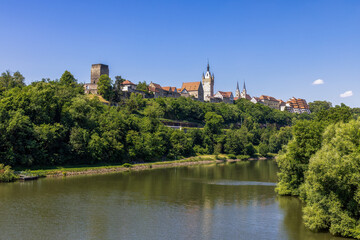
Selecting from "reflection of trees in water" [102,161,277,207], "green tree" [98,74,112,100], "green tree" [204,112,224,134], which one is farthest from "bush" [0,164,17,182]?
"green tree" [204,112,224,134]

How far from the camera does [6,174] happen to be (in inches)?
1641

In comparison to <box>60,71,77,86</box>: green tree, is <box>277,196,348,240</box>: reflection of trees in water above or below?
below

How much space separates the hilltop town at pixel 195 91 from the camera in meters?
107

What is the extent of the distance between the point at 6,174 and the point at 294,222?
35.1m

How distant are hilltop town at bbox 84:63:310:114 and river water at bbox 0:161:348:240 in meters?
62.3

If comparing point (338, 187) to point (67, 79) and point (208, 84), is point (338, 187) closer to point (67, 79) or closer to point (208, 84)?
point (67, 79)

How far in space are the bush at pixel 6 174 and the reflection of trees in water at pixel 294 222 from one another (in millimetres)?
33262

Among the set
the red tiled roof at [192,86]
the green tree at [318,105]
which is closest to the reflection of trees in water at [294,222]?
the red tiled roof at [192,86]

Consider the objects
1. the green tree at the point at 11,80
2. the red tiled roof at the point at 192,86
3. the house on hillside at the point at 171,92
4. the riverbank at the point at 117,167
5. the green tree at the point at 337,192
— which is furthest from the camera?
the red tiled roof at the point at 192,86

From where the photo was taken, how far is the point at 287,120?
144625 millimetres

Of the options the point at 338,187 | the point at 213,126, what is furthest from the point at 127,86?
the point at 338,187

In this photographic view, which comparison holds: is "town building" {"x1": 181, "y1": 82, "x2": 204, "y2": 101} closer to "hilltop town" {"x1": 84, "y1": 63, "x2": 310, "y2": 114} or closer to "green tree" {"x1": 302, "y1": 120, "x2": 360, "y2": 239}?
"hilltop town" {"x1": 84, "y1": 63, "x2": 310, "y2": 114}

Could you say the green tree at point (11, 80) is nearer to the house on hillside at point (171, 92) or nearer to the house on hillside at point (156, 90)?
the house on hillside at point (156, 90)

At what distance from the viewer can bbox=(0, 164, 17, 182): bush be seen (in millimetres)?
41466
